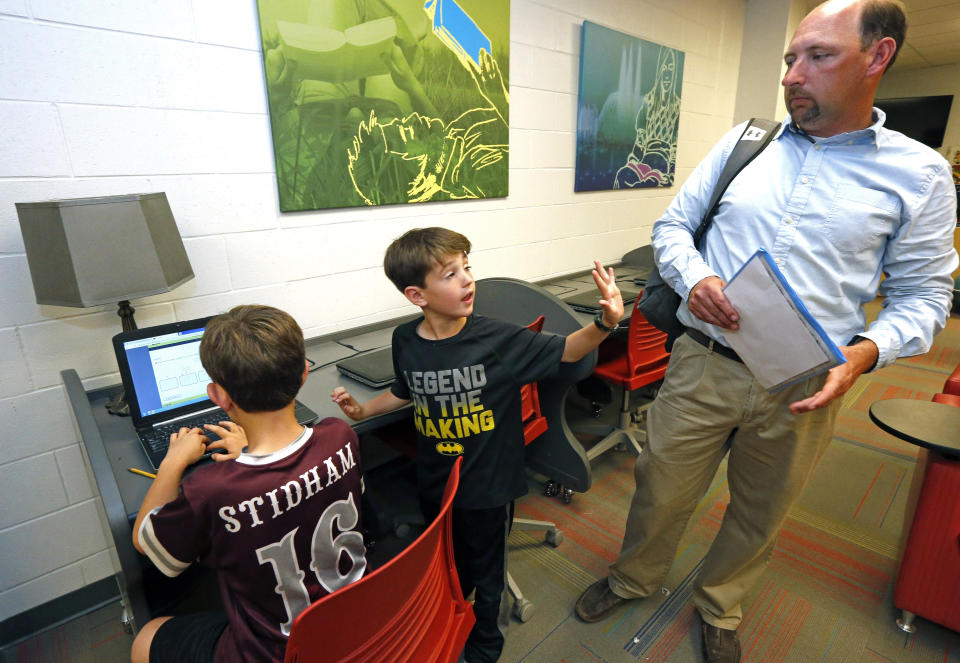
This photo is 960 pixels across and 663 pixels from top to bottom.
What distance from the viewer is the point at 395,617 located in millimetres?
792

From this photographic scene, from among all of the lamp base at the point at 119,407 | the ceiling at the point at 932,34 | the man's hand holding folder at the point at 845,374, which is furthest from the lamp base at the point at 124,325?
the ceiling at the point at 932,34

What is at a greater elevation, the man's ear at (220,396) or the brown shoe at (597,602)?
the man's ear at (220,396)

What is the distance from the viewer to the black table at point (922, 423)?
1380 mm

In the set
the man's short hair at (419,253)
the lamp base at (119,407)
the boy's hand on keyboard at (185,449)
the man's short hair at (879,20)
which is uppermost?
the man's short hair at (879,20)

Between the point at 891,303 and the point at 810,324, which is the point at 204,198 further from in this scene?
the point at 891,303

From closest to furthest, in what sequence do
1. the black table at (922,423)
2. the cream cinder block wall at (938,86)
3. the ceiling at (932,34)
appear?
the black table at (922,423)
the ceiling at (932,34)
the cream cinder block wall at (938,86)

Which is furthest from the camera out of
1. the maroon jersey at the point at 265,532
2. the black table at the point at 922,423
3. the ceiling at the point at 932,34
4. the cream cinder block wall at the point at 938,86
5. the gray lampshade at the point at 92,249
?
the cream cinder block wall at the point at 938,86

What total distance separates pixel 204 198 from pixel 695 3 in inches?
130

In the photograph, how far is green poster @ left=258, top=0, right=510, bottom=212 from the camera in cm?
173

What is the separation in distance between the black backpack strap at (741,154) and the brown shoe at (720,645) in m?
Result: 1.15

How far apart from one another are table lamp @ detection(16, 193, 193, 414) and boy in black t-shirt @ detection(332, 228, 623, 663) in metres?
0.56

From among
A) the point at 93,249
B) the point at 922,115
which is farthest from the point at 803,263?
the point at 922,115

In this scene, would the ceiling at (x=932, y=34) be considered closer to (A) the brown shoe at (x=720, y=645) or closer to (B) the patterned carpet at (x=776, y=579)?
(B) the patterned carpet at (x=776, y=579)

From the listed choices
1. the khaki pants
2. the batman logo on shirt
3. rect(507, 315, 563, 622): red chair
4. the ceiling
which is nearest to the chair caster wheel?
rect(507, 315, 563, 622): red chair
